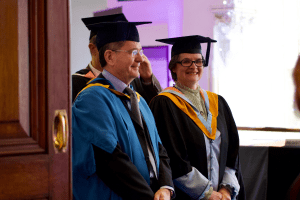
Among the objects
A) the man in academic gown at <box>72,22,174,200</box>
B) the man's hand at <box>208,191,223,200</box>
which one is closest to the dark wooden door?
the man in academic gown at <box>72,22,174,200</box>

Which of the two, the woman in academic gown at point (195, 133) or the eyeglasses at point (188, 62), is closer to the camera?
the woman in academic gown at point (195, 133)

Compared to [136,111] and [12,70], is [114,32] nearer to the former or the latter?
[136,111]

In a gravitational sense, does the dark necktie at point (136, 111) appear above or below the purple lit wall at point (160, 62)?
below

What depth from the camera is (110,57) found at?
1.90 meters

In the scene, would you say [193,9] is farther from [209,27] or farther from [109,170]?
[109,170]

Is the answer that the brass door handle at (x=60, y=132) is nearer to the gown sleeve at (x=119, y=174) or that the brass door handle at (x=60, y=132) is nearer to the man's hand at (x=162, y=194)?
the gown sleeve at (x=119, y=174)

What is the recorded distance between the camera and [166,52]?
14.4ft

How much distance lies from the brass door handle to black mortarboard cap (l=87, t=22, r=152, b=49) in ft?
2.81

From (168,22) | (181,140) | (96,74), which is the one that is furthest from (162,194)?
(168,22)

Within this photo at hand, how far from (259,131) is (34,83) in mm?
3468

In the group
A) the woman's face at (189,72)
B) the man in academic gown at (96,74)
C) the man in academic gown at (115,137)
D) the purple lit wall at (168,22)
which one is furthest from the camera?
the purple lit wall at (168,22)

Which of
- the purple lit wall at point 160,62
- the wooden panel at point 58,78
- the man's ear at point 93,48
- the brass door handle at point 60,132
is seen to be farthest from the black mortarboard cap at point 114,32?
the purple lit wall at point 160,62

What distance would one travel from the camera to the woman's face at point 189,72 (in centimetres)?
243

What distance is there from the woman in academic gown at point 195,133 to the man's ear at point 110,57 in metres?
0.61
